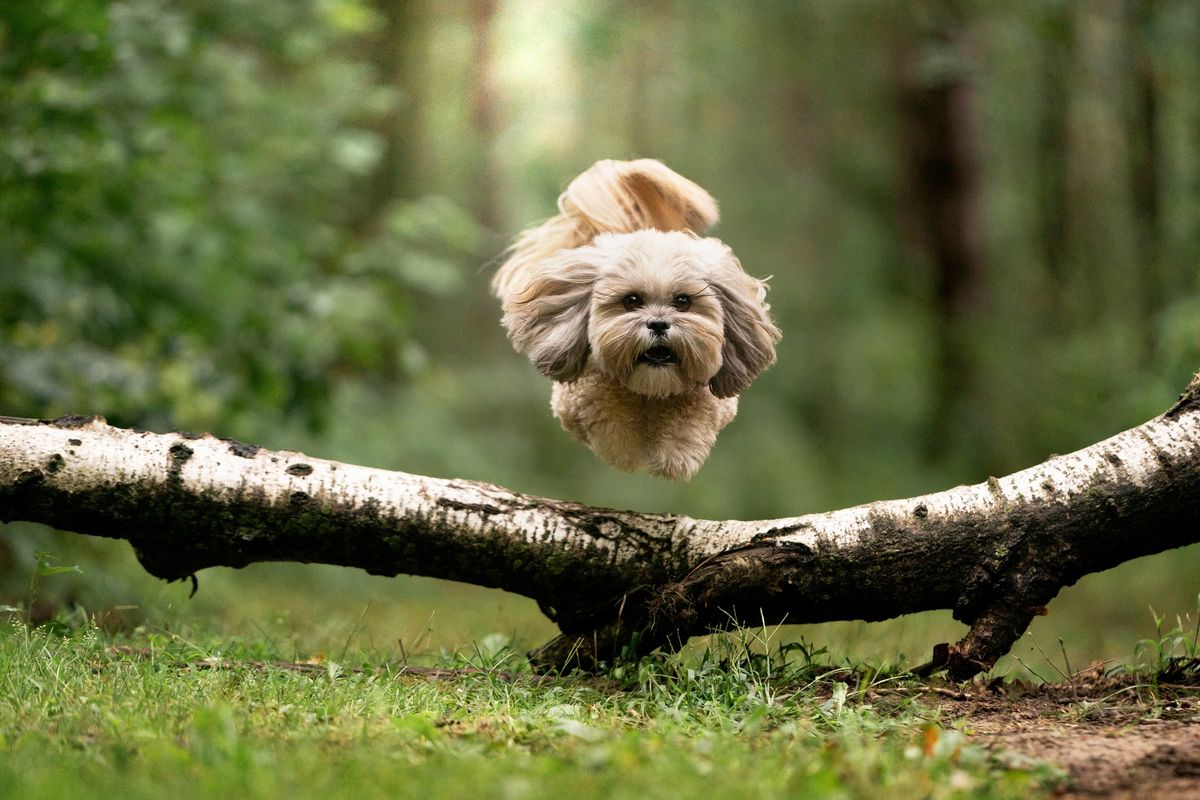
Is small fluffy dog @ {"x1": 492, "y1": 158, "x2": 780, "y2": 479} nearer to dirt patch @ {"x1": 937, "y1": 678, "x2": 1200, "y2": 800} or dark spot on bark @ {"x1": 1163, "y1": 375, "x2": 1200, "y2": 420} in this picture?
dirt patch @ {"x1": 937, "y1": 678, "x2": 1200, "y2": 800}

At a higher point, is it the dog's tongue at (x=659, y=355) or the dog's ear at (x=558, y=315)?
the dog's ear at (x=558, y=315)

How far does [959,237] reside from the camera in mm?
12898

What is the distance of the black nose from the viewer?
3967 mm

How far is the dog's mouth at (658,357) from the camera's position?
4031 mm

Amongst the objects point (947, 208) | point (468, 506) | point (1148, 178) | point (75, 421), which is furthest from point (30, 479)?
point (947, 208)

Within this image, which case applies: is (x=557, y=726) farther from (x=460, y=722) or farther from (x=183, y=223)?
(x=183, y=223)

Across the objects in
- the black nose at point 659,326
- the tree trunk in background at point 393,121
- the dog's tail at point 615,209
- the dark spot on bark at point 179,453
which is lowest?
the dark spot on bark at point 179,453

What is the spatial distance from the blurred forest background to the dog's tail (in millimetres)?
1941

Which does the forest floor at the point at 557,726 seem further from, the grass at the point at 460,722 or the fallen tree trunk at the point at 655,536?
the fallen tree trunk at the point at 655,536

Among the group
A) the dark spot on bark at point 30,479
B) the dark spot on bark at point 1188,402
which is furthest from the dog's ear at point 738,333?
the dark spot on bark at point 30,479

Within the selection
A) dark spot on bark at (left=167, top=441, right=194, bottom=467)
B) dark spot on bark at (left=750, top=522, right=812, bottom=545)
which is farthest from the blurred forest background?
dark spot on bark at (left=167, top=441, right=194, bottom=467)

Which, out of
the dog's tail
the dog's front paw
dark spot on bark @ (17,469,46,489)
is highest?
the dog's tail

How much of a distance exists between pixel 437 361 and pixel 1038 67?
26.8 ft

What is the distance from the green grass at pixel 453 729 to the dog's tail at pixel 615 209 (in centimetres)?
173
